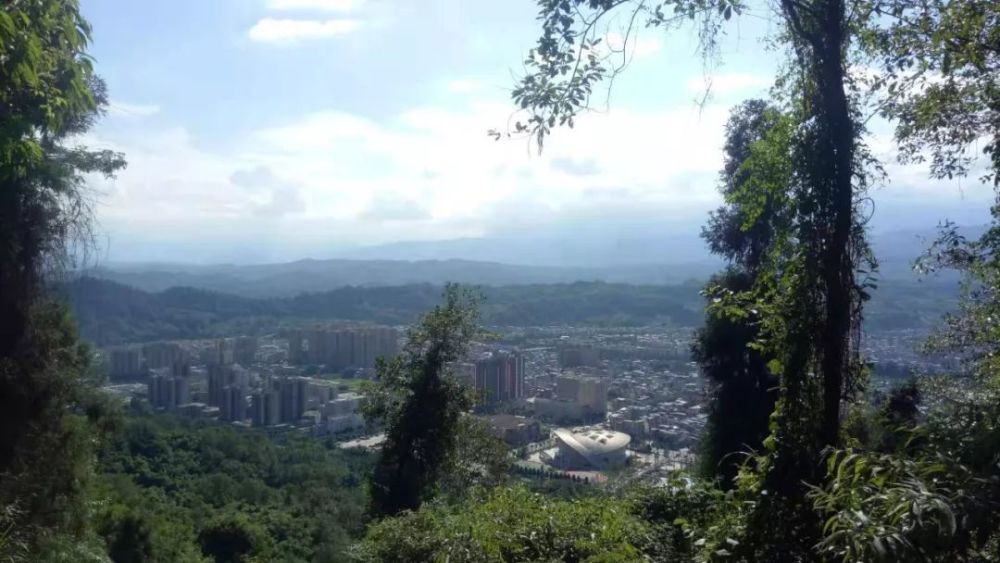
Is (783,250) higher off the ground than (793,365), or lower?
higher

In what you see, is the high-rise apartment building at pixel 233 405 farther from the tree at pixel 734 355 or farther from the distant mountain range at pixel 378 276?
the distant mountain range at pixel 378 276

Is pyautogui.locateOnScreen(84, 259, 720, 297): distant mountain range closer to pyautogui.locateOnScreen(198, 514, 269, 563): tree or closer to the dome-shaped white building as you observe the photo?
the dome-shaped white building

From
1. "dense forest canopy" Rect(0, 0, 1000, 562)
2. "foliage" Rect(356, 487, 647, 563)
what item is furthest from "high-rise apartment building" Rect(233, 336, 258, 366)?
"foliage" Rect(356, 487, 647, 563)

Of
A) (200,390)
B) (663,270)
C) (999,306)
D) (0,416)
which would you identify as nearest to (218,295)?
(200,390)

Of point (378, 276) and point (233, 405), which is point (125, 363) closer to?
point (233, 405)

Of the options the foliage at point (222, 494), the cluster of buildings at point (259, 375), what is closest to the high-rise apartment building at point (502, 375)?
the foliage at point (222, 494)

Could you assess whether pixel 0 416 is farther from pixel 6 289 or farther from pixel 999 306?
pixel 999 306
